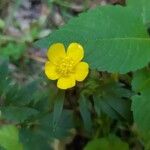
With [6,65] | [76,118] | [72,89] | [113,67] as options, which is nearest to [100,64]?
[113,67]

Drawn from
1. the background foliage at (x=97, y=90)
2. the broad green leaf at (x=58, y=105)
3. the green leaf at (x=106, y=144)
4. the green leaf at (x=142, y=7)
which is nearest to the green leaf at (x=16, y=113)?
the background foliage at (x=97, y=90)

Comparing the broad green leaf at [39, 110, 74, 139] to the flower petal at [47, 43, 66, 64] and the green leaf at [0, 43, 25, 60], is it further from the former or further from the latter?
the green leaf at [0, 43, 25, 60]

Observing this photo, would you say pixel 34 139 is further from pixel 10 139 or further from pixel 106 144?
pixel 106 144

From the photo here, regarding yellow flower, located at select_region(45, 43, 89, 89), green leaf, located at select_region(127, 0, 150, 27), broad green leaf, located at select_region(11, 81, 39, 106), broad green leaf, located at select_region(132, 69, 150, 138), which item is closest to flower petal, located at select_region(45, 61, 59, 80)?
yellow flower, located at select_region(45, 43, 89, 89)

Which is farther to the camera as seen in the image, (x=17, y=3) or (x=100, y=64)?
(x=17, y=3)

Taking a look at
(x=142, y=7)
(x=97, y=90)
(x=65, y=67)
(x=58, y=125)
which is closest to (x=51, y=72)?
(x=65, y=67)

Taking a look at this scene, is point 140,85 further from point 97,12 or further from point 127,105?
point 97,12
